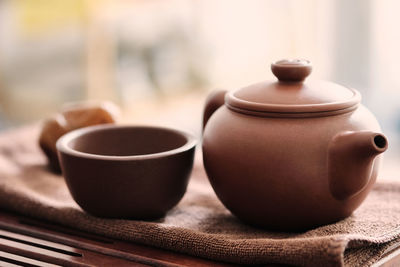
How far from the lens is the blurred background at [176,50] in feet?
6.80

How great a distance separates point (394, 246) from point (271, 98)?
212mm

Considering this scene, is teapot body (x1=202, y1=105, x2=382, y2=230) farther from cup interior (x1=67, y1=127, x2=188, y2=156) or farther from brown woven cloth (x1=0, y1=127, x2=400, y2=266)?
cup interior (x1=67, y1=127, x2=188, y2=156)

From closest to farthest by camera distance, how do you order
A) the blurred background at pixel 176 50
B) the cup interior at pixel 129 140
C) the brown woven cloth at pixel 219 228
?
the brown woven cloth at pixel 219 228 < the cup interior at pixel 129 140 < the blurred background at pixel 176 50

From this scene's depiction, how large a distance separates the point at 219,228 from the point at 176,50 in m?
1.81

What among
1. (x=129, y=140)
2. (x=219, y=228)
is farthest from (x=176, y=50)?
(x=219, y=228)

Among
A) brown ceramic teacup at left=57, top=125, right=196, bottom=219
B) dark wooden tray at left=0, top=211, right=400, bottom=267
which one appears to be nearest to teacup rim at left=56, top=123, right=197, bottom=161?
brown ceramic teacup at left=57, top=125, right=196, bottom=219

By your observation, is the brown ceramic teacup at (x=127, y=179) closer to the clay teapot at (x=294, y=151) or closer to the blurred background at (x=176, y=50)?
the clay teapot at (x=294, y=151)

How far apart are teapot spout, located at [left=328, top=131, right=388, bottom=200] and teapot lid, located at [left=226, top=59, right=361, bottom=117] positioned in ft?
0.14

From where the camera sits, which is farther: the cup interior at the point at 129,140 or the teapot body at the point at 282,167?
the cup interior at the point at 129,140

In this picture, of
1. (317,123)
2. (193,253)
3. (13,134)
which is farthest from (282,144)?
(13,134)

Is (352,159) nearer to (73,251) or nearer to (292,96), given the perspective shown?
(292,96)

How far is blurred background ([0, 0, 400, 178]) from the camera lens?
6.80 feet

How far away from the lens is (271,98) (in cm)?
65

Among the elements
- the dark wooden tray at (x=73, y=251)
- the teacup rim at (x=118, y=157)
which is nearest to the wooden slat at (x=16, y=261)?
the dark wooden tray at (x=73, y=251)
